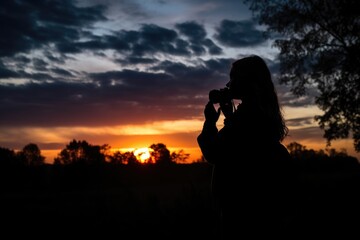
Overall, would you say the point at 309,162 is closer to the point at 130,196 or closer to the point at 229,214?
the point at 130,196

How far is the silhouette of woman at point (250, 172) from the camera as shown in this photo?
243cm

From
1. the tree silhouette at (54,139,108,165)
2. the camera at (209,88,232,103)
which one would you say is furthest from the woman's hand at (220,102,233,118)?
the tree silhouette at (54,139,108,165)

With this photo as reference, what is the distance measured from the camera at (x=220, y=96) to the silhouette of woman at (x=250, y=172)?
0.21 m

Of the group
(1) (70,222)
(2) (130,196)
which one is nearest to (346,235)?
(2) (130,196)

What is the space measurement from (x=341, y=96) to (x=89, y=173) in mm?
19382

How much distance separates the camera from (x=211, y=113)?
2.73 metres

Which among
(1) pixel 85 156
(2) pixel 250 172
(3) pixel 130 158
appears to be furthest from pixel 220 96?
(1) pixel 85 156

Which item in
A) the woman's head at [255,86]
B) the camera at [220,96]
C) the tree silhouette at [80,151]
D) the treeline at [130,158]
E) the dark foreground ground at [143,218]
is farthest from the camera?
the tree silhouette at [80,151]

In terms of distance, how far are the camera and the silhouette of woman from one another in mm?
206

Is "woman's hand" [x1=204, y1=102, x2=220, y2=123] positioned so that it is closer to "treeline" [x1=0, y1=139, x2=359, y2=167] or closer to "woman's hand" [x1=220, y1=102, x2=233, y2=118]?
"woman's hand" [x1=220, y1=102, x2=233, y2=118]

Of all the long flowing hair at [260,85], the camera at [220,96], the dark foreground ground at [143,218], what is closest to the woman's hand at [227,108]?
the camera at [220,96]

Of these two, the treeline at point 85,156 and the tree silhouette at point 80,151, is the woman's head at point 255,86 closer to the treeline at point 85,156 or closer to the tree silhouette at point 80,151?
the treeline at point 85,156

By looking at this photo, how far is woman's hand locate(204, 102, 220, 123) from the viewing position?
269 centimetres

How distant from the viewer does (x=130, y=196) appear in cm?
954
